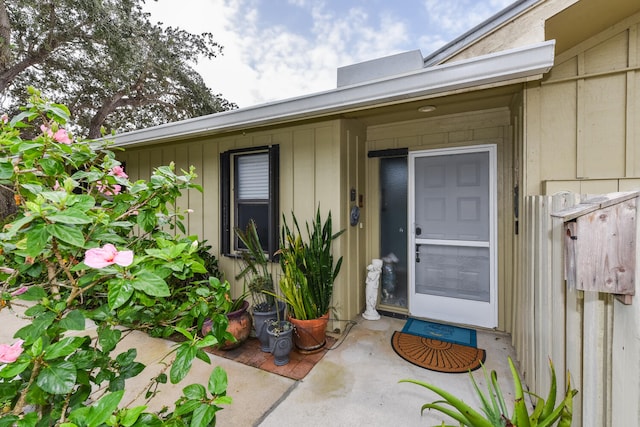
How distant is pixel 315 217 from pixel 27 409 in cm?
250

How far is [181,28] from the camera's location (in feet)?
22.2

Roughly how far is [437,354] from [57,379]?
9.26 ft

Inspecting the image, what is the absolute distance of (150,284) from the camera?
84cm

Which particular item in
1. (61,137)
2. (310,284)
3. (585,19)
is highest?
(585,19)

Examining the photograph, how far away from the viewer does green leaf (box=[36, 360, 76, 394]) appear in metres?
0.76

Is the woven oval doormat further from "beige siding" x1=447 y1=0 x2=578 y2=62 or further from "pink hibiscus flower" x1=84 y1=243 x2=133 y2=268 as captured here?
"beige siding" x1=447 y1=0 x2=578 y2=62

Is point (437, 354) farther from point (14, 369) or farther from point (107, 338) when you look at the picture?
point (14, 369)

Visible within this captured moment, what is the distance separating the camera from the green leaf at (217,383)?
0.97 m

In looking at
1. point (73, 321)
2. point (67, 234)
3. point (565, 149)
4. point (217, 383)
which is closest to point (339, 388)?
point (217, 383)

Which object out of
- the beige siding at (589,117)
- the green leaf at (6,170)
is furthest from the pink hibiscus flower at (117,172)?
the beige siding at (589,117)

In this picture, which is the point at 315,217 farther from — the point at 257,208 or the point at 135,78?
the point at 135,78

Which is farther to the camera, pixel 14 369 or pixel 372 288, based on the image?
pixel 372 288

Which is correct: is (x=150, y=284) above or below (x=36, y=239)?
below

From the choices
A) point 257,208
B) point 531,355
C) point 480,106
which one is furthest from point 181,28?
point 531,355
